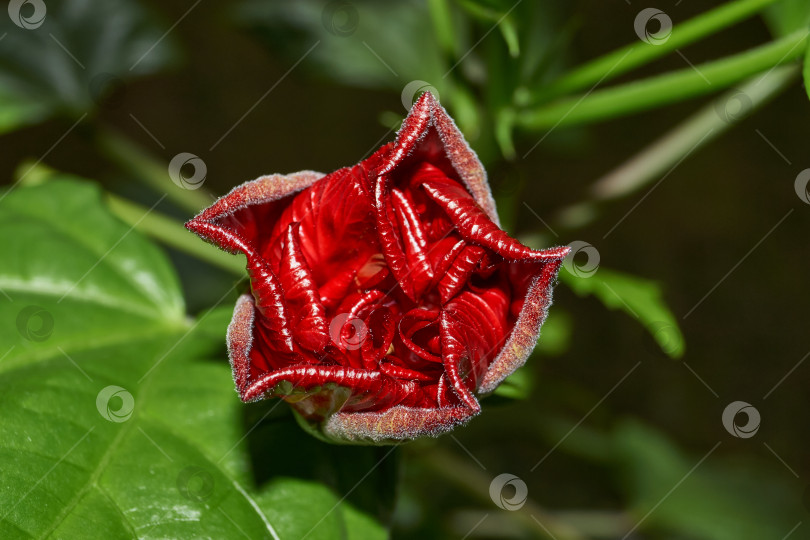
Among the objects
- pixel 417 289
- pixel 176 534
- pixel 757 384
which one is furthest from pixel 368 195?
pixel 757 384

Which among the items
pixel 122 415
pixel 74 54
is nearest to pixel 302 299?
pixel 122 415

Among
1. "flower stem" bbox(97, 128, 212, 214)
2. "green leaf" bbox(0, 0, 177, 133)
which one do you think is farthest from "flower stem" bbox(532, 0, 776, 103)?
"green leaf" bbox(0, 0, 177, 133)

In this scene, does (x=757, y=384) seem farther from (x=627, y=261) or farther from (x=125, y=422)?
(x=125, y=422)

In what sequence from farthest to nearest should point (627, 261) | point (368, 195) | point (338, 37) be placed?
point (627, 261)
point (338, 37)
point (368, 195)

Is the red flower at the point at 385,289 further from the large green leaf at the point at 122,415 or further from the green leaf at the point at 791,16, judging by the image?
the green leaf at the point at 791,16

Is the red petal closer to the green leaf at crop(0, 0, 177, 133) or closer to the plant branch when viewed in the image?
the plant branch

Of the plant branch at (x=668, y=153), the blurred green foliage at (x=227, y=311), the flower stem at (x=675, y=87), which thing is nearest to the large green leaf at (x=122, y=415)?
the blurred green foliage at (x=227, y=311)

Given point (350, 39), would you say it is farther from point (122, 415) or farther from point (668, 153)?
point (122, 415)
